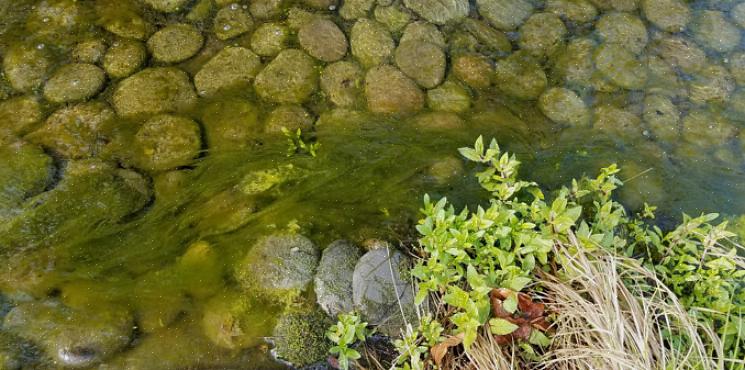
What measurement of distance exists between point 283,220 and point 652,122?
300 centimetres

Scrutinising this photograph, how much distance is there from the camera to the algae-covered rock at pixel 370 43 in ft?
13.5

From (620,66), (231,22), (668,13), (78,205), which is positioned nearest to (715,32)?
(668,13)

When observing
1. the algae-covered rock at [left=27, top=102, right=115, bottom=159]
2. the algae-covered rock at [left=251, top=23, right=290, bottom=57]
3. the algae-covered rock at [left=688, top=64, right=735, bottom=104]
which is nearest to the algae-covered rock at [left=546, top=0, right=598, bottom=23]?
the algae-covered rock at [left=688, top=64, right=735, bottom=104]

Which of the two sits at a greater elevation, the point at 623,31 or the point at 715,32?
the point at 623,31

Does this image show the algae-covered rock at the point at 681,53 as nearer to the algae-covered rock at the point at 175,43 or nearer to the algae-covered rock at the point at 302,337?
the algae-covered rock at the point at 302,337

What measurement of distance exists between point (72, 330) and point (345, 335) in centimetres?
164

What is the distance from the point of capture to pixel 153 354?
9.16ft

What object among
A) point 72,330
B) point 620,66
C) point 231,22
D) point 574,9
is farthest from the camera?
point 574,9

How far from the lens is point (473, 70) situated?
4078 millimetres

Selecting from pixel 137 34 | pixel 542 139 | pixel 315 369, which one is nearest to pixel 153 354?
pixel 315 369

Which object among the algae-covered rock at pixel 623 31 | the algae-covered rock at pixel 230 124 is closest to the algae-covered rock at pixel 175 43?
the algae-covered rock at pixel 230 124

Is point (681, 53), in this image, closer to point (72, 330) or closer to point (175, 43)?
point (175, 43)

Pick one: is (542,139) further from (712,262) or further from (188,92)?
(188,92)

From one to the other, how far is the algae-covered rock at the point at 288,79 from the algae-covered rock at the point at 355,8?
630mm
